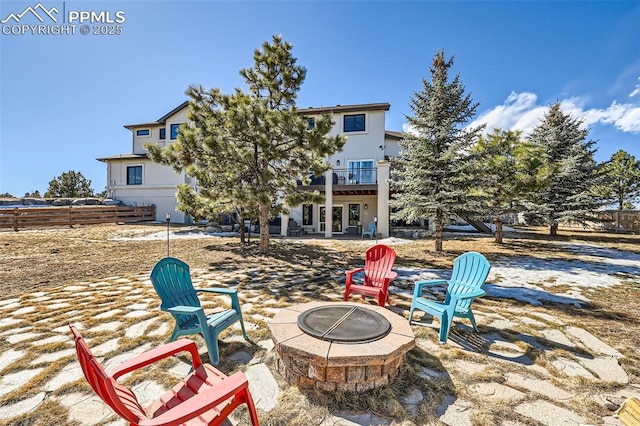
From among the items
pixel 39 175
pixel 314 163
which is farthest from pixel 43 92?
pixel 39 175

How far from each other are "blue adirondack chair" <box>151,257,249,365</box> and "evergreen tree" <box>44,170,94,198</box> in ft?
137

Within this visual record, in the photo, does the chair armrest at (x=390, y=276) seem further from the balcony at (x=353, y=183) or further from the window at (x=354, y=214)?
the window at (x=354, y=214)

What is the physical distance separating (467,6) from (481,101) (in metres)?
3.14

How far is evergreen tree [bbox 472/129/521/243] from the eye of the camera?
10.6 m

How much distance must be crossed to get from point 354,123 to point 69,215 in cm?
1963

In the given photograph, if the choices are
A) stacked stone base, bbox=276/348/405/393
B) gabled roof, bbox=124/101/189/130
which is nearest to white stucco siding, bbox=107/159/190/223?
gabled roof, bbox=124/101/189/130

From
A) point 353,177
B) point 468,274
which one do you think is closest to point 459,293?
point 468,274

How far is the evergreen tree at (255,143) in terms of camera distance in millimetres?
8398

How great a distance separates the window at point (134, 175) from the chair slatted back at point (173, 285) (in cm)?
2463

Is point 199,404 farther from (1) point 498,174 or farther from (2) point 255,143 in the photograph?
(1) point 498,174

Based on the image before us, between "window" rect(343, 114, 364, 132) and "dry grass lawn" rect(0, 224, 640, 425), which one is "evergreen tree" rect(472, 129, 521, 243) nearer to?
"dry grass lawn" rect(0, 224, 640, 425)

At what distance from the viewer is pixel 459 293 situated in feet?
13.6

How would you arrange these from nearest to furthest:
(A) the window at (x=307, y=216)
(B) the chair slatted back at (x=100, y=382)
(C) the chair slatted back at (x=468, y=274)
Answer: (B) the chair slatted back at (x=100, y=382) < (C) the chair slatted back at (x=468, y=274) < (A) the window at (x=307, y=216)

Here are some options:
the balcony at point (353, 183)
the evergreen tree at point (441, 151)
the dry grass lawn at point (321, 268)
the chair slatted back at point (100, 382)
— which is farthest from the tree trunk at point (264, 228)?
the chair slatted back at point (100, 382)
